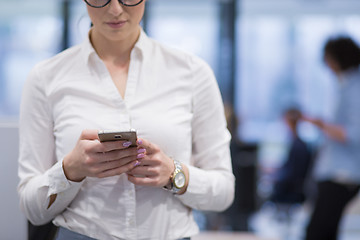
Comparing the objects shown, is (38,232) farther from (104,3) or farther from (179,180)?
(104,3)

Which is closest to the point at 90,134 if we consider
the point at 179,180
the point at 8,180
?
the point at 179,180

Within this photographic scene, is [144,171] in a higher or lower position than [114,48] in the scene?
lower

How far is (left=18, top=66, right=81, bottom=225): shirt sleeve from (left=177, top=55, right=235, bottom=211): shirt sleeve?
40 cm

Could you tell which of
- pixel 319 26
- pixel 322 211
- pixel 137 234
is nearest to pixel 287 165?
pixel 322 211

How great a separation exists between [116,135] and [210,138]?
0.38 metres

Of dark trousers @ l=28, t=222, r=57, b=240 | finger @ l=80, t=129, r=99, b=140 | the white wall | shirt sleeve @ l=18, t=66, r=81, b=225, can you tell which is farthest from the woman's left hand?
the white wall

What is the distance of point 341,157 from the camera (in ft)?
9.34

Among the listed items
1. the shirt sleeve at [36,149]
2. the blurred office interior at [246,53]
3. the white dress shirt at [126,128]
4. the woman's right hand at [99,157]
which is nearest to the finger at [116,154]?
the woman's right hand at [99,157]

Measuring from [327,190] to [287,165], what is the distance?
6.38 feet

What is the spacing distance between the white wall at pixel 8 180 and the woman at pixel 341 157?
185 cm

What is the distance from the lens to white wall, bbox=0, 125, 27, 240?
67.1 inches

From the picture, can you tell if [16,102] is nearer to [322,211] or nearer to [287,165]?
[287,165]

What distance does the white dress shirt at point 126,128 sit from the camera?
1.23 metres

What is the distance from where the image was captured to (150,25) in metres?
6.07
